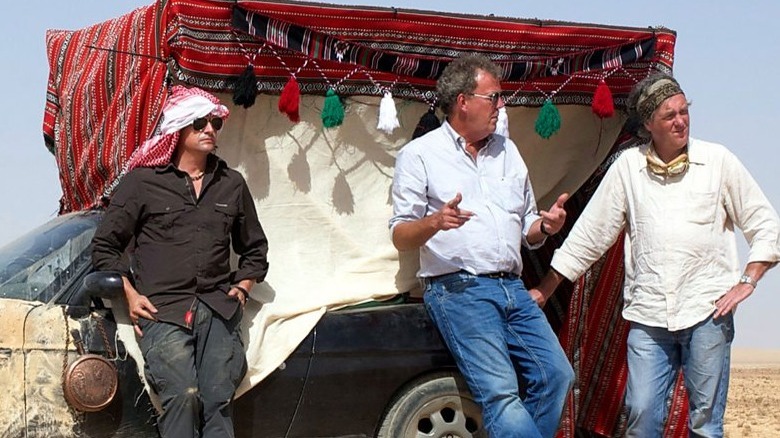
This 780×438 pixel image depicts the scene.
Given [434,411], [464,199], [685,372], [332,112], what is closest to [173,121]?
[332,112]

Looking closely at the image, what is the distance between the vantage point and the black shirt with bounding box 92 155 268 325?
17.6ft

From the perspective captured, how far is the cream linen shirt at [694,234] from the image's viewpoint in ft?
17.6

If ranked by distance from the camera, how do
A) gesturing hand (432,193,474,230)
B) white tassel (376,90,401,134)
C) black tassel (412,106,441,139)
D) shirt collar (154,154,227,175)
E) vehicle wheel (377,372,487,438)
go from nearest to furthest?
gesturing hand (432,193,474,230), shirt collar (154,154,227,175), vehicle wheel (377,372,487,438), white tassel (376,90,401,134), black tassel (412,106,441,139)

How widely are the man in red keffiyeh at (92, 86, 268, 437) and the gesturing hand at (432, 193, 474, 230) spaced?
40.6 inches

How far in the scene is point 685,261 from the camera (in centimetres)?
540

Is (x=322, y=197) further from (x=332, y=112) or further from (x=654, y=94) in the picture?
(x=654, y=94)

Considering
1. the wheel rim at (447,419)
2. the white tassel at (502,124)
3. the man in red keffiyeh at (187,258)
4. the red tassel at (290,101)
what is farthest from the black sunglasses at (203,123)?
the wheel rim at (447,419)

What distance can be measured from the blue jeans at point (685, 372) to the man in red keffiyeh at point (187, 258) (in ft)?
6.12

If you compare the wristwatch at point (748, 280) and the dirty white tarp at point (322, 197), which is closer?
the wristwatch at point (748, 280)

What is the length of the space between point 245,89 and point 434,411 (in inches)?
75.7

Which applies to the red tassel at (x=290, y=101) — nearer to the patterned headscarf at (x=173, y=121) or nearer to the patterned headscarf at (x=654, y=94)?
the patterned headscarf at (x=173, y=121)

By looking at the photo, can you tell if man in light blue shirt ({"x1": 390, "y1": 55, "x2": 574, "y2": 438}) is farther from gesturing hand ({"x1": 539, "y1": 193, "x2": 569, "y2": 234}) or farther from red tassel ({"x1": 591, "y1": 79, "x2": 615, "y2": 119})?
red tassel ({"x1": 591, "y1": 79, "x2": 615, "y2": 119})

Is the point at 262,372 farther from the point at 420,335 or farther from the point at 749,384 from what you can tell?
the point at 749,384

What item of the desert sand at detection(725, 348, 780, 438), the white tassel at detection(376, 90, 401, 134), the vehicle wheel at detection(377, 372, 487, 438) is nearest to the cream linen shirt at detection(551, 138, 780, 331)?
the vehicle wheel at detection(377, 372, 487, 438)
